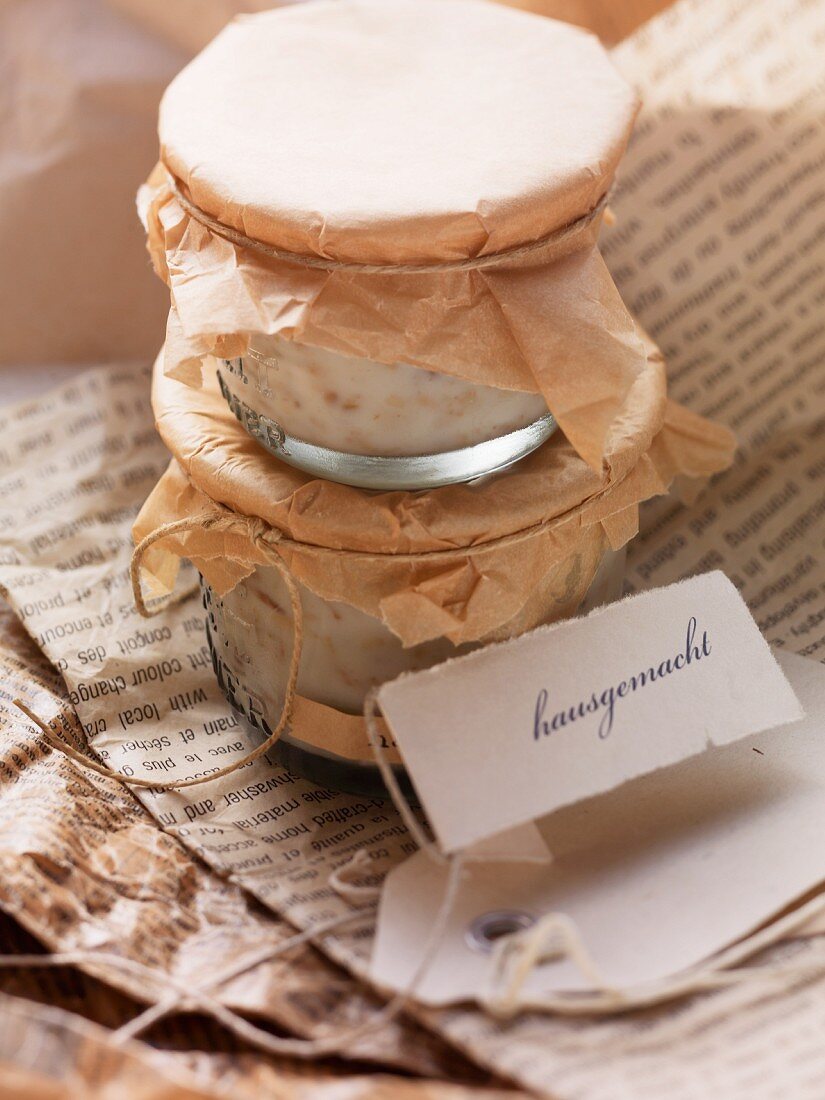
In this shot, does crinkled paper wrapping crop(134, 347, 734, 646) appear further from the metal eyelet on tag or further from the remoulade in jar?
the metal eyelet on tag

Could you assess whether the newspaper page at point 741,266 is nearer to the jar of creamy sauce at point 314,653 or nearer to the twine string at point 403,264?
the jar of creamy sauce at point 314,653

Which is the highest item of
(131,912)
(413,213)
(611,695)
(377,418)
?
(413,213)

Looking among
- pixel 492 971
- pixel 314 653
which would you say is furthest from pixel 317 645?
pixel 492 971

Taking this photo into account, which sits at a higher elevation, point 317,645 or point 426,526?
point 426,526

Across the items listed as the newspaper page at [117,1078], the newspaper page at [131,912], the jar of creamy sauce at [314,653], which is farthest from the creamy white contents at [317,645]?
the newspaper page at [117,1078]

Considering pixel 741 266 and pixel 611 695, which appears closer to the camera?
pixel 611 695

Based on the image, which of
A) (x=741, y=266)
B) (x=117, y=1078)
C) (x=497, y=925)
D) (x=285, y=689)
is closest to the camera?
(x=117, y=1078)

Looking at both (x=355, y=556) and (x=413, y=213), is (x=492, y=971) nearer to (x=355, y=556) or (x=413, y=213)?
(x=355, y=556)

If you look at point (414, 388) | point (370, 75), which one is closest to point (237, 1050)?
point (414, 388)
